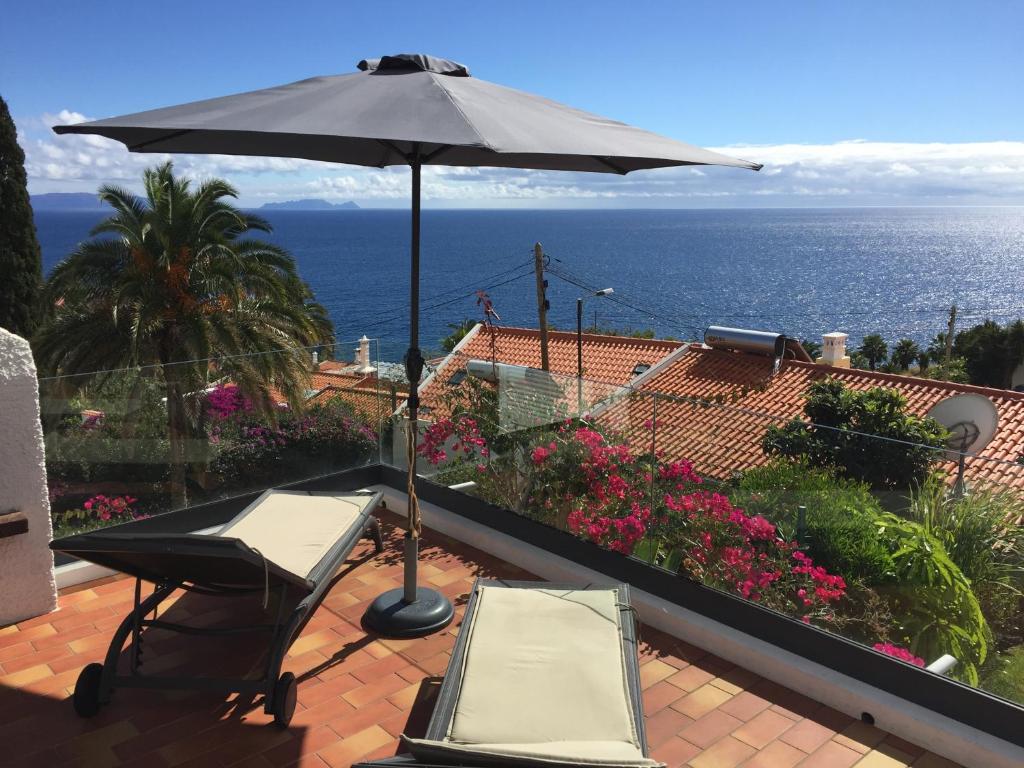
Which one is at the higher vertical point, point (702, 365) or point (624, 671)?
point (624, 671)

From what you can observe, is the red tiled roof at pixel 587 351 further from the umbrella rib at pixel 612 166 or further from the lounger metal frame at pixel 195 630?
the lounger metal frame at pixel 195 630

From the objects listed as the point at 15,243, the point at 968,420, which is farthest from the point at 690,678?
the point at 15,243

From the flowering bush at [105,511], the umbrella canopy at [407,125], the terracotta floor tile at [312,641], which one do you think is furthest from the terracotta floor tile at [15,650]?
the umbrella canopy at [407,125]

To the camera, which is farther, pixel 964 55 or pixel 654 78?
pixel 964 55

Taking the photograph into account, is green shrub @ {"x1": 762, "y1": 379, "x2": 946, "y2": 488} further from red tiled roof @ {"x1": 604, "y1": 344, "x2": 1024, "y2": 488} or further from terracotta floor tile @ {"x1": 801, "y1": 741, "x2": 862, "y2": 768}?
terracotta floor tile @ {"x1": 801, "y1": 741, "x2": 862, "y2": 768}

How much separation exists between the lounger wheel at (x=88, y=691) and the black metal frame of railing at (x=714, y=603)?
53.8 inches

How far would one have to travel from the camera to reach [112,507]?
435cm

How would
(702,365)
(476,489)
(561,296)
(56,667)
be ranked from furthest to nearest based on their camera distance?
(561,296), (702,365), (476,489), (56,667)

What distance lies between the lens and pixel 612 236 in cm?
17562

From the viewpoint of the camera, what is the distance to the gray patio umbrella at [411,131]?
8.44 feet

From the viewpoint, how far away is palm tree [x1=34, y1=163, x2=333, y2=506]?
1132 cm

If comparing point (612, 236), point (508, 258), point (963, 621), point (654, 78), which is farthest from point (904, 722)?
point (612, 236)

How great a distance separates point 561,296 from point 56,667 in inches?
3672

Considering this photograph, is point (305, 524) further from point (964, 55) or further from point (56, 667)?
point (964, 55)
